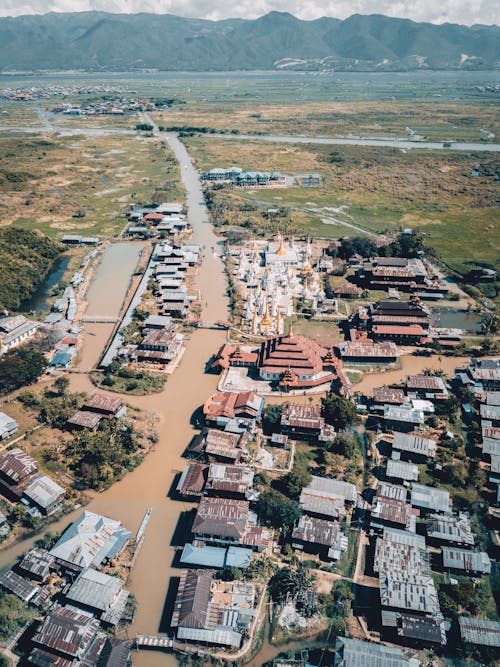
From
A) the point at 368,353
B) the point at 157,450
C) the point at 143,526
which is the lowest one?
the point at 143,526

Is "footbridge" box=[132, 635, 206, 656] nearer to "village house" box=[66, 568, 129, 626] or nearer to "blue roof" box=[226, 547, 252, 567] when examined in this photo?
"village house" box=[66, 568, 129, 626]

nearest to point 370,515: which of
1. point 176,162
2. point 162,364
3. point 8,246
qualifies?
point 162,364

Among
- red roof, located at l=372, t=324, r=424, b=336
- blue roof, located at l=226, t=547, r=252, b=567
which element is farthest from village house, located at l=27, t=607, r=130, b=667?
red roof, located at l=372, t=324, r=424, b=336

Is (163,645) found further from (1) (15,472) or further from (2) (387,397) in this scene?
(2) (387,397)

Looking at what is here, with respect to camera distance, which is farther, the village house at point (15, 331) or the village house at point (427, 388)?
the village house at point (15, 331)

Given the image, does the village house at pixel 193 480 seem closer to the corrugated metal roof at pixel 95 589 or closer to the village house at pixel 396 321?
the corrugated metal roof at pixel 95 589

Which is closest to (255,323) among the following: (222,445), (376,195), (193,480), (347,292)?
(347,292)

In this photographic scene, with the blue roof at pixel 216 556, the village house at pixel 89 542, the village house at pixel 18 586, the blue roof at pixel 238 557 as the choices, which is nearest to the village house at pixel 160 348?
the village house at pixel 89 542
